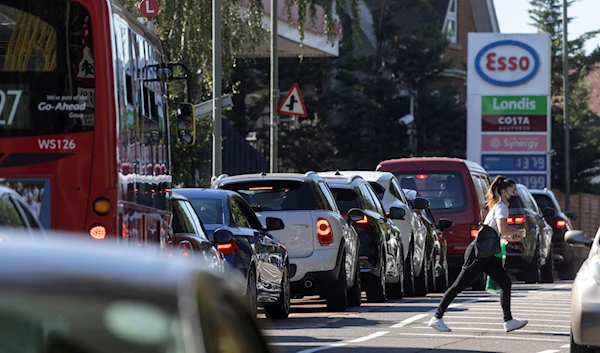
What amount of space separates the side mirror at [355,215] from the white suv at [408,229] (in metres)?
2.52

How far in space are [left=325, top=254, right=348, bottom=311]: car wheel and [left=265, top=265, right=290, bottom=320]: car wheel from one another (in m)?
1.07

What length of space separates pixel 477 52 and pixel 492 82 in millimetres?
1186

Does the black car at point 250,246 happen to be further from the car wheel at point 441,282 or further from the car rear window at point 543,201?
the car rear window at point 543,201

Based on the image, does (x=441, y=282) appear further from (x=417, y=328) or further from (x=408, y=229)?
(x=417, y=328)

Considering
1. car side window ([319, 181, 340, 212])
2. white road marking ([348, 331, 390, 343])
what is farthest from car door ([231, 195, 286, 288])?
white road marking ([348, 331, 390, 343])

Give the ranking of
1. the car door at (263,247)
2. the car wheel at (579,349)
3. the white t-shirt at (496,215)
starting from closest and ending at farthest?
1. the car wheel at (579,349)
2. the white t-shirt at (496,215)
3. the car door at (263,247)

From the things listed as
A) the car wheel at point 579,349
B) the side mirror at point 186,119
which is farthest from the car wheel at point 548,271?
the car wheel at point 579,349

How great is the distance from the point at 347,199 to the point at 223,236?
561cm

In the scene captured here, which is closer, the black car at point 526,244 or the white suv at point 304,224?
the white suv at point 304,224

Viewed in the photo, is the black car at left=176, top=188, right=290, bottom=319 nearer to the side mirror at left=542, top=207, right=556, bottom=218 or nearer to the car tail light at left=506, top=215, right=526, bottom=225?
the car tail light at left=506, top=215, right=526, bottom=225

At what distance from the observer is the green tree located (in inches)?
2451

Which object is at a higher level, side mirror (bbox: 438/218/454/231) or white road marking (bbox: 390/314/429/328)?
side mirror (bbox: 438/218/454/231)

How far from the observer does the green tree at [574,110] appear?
62.2m

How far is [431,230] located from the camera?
75.7ft
